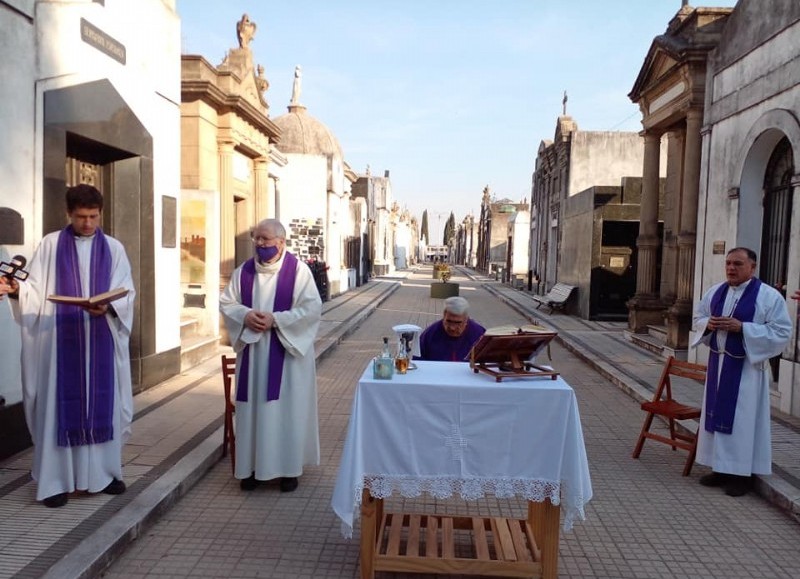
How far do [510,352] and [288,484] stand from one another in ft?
6.92

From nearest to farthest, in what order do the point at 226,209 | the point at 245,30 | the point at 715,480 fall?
the point at 715,480 < the point at 226,209 < the point at 245,30

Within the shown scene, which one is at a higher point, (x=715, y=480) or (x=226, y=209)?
(x=226, y=209)

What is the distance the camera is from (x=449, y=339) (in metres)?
4.60

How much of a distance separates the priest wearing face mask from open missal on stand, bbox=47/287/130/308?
778 mm

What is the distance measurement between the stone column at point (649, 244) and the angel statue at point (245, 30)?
26.6 feet

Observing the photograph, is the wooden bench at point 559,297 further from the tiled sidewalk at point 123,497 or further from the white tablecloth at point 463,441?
the white tablecloth at point 463,441

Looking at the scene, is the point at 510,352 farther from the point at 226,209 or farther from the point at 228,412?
the point at 226,209

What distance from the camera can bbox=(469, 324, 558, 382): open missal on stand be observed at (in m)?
3.50

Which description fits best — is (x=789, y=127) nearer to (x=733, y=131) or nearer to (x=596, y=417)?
(x=733, y=131)

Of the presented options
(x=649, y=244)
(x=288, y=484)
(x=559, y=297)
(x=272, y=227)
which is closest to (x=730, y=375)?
(x=288, y=484)

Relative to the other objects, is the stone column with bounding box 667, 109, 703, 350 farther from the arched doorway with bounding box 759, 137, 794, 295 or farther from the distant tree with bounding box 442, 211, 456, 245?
the distant tree with bounding box 442, 211, 456, 245

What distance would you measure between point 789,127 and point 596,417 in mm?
3837

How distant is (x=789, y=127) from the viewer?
699 centimetres

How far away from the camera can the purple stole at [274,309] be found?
4.61 meters
